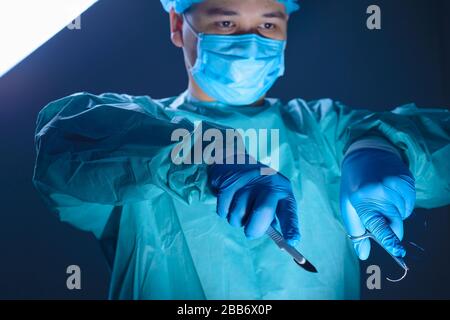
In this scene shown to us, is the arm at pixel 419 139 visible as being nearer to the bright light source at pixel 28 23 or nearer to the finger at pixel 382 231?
the finger at pixel 382 231

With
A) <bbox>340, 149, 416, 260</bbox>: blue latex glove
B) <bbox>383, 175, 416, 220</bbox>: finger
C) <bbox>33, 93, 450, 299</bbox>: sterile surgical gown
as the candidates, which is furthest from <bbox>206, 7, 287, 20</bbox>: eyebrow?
<bbox>383, 175, 416, 220</bbox>: finger

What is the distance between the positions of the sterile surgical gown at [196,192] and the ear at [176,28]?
18cm

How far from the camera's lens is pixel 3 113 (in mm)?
1632

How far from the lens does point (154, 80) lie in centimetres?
173

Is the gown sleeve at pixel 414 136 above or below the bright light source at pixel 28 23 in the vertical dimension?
below

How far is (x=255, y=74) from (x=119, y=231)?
0.56 meters

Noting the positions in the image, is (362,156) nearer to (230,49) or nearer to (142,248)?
(230,49)

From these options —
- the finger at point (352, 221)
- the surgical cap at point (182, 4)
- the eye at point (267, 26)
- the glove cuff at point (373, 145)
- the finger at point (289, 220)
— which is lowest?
the finger at point (352, 221)

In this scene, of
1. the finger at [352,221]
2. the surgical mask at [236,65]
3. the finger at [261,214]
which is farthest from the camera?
the surgical mask at [236,65]

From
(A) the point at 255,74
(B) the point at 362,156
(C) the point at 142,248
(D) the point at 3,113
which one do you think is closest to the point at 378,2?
(A) the point at 255,74

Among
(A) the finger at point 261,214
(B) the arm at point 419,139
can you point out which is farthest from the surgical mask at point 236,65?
(A) the finger at point 261,214

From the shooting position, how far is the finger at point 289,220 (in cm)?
104

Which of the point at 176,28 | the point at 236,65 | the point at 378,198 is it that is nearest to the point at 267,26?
the point at 236,65

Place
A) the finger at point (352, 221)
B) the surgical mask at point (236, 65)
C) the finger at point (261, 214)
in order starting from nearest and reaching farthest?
the finger at point (261, 214)
the finger at point (352, 221)
the surgical mask at point (236, 65)
